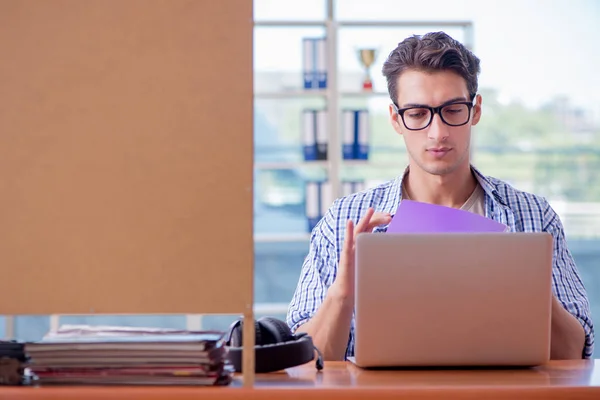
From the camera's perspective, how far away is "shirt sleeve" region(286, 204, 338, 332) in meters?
2.09

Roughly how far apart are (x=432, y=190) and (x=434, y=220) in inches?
20.6

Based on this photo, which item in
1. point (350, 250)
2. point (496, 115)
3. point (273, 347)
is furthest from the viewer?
point (496, 115)

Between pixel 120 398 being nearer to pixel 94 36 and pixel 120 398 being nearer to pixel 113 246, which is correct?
pixel 113 246

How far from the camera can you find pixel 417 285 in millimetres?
1397

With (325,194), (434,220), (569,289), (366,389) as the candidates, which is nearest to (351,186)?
(325,194)

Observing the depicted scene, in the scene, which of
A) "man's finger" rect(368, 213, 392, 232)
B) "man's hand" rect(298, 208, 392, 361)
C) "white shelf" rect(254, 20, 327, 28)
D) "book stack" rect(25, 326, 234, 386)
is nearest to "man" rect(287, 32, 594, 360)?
"man's hand" rect(298, 208, 392, 361)

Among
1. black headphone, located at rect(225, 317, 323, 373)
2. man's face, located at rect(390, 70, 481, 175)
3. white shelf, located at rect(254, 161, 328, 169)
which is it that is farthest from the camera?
white shelf, located at rect(254, 161, 328, 169)

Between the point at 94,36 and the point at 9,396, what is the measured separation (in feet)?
1.82

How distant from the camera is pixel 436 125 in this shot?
2.07 metres

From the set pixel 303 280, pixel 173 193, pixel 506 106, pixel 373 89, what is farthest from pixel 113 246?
pixel 506 106

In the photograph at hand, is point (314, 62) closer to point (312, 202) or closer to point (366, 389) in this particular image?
point (312, 202)

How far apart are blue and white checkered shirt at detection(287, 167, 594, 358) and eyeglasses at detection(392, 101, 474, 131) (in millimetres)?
221

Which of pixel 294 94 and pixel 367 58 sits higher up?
pixel 367 58

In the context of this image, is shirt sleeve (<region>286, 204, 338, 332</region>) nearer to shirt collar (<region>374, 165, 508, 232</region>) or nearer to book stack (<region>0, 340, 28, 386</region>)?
shirt collar (<region>374, 165, 508, 232</region>)
